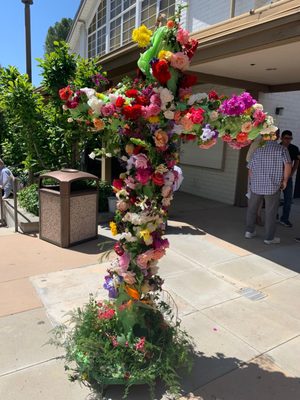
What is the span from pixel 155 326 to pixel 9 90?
17.6 ft

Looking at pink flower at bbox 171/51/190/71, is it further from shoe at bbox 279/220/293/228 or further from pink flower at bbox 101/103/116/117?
shoe at bbox 279/220/293/228

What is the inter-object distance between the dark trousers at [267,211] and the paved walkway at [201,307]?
24 cm

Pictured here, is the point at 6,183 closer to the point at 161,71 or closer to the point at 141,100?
the point at 141,100

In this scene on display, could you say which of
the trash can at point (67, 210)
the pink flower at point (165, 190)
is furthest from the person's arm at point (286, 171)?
the pink flower at point (165, 190)

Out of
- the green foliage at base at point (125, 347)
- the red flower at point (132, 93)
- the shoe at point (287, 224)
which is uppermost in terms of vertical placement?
the red flower at point (132, 93)

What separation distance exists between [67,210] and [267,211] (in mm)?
3019

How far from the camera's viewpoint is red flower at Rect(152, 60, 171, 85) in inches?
79.9

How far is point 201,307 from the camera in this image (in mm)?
3486

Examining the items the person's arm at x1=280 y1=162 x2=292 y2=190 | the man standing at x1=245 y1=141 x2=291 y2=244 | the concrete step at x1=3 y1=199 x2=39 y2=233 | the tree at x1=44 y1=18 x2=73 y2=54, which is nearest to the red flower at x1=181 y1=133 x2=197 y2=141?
the man standing at x1=245 y1=141 x2=291 y2=244

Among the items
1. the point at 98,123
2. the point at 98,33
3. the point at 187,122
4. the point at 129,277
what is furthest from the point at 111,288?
the point at 98,33

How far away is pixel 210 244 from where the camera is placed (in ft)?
17.8

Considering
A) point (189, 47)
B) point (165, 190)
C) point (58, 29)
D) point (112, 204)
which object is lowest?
point (112, 204)

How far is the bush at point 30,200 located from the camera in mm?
6396

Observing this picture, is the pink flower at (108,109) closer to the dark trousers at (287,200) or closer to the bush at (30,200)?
the bush at (30,200)
